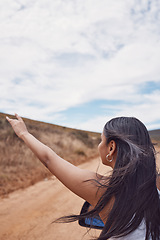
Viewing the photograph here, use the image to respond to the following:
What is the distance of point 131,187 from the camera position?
159 centimetres

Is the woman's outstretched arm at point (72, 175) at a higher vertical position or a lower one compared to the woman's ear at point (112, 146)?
lower

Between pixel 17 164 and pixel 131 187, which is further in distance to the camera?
pixel 17 164

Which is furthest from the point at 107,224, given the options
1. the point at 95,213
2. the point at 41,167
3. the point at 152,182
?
the point at 41,167

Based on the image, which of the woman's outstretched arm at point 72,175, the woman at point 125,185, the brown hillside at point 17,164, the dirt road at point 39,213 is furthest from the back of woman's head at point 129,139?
the brown hillside at point 17,164

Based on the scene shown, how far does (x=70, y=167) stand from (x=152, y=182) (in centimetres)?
53

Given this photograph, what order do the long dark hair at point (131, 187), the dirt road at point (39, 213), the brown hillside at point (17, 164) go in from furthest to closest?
the brown hillside at point (17, 164)
the dirt road at point (39, 213)
the long dark hair at point (131, 187)

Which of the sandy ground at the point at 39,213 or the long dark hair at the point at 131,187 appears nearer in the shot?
the long dark hair at the point at 131,187

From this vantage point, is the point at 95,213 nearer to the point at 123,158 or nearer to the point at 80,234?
the point at 123,158

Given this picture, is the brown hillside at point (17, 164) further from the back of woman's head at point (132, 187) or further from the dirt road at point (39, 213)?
the back of woman's head at point (132, 187)

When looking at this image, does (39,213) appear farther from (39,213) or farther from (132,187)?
(132,187)

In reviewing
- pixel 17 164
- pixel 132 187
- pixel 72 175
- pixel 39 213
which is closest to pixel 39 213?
pixel 39 213

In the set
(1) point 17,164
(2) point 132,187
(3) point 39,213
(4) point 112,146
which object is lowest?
(3) point 39,213

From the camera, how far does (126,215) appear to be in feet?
5.18

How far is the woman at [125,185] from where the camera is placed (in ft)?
5.16
